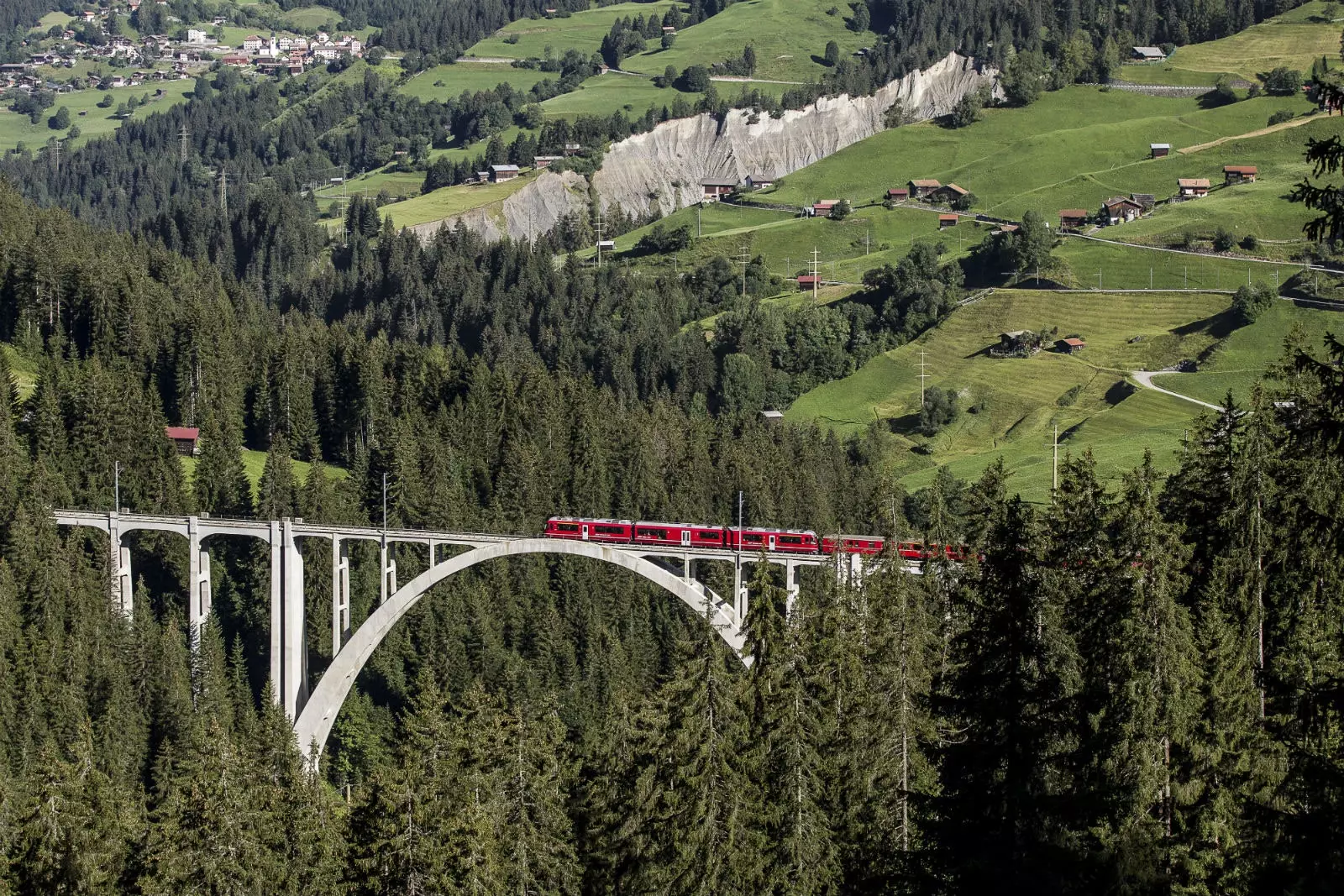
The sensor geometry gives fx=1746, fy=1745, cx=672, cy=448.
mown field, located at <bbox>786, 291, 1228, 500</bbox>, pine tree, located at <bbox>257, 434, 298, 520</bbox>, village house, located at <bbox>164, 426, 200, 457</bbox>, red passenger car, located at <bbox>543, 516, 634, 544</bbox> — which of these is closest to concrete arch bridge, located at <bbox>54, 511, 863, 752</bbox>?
red passenger car, located at <bbox>543, 516, 634, 544</bbox>

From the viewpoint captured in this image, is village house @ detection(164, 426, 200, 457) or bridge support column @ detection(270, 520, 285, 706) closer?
bridge support column @ detection(270, 520, 285, 706)

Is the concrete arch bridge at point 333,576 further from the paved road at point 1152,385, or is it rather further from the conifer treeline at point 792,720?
the paved road at point 1152,385

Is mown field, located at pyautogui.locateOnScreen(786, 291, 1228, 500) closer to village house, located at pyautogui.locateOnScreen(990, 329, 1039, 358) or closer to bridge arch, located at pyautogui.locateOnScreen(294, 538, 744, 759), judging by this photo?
village house, located at pyautogui.locateOnScreen(990, 329, 1039, 358)

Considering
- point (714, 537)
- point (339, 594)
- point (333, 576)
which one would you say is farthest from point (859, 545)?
point (333, 576)

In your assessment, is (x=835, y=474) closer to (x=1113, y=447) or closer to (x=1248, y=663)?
(x=1113, y=447)

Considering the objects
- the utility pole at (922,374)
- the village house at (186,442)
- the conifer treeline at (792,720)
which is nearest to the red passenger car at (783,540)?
the conifer treeline at (792,720)
